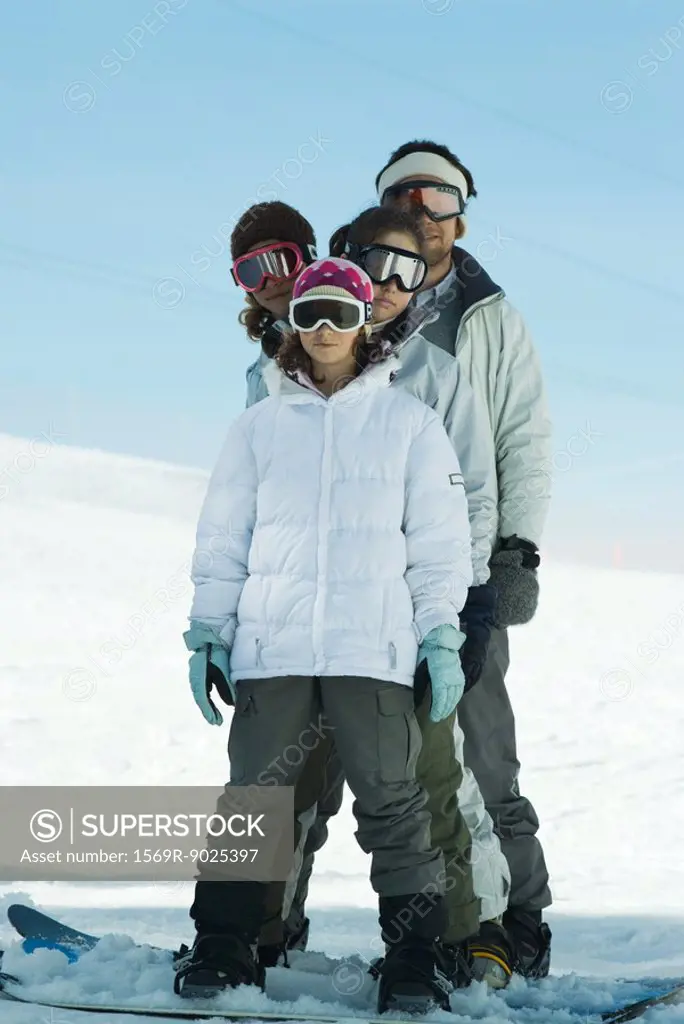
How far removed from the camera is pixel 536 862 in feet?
11.8

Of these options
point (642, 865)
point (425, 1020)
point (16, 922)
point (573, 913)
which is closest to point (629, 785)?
point (642, 865)

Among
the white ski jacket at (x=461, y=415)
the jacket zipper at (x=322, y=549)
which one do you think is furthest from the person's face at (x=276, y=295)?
the jacket zipper at (x=322, y=549)

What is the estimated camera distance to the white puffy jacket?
2.82m

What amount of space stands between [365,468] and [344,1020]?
124 centimetres

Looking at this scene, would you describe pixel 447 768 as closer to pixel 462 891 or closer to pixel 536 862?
pixel 462 891

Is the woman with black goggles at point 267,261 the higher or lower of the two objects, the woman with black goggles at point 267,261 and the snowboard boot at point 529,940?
the higher

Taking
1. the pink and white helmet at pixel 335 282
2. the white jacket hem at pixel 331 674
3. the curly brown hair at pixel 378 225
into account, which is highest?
the curly brown hair at pixel 378 225

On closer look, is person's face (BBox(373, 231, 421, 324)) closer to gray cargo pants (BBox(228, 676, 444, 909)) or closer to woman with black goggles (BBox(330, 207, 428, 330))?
woman with black goggles (BBox(330, 207, 428, 330))

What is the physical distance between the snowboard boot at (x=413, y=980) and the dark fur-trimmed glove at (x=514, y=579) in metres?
1.00

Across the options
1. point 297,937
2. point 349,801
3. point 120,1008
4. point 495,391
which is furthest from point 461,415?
point 349,801

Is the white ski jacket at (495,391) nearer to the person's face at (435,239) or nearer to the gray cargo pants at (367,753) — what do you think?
the person's face at (435,239)

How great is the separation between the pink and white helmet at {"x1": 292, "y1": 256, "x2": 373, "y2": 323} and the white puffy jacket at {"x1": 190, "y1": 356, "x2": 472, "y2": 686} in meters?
0.18

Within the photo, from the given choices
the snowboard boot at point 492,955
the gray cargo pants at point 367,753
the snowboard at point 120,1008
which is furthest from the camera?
the snowboard boot at point 492,955

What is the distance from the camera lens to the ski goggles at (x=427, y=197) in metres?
3.61
